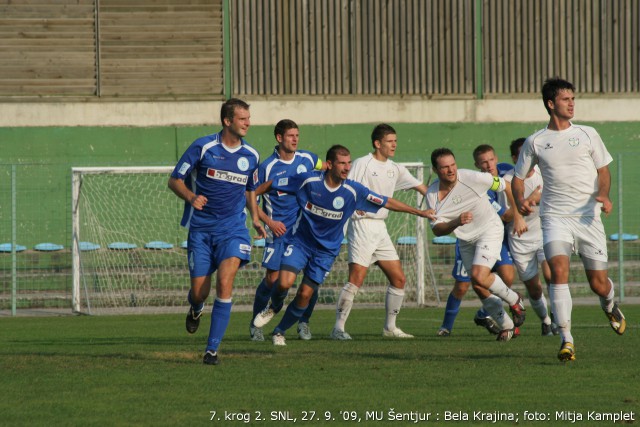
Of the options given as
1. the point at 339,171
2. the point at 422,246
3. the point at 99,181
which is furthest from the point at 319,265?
the point at 99,181

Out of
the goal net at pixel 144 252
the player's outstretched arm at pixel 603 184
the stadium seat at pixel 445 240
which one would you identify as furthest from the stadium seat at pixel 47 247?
the player's outstretched arm at pixel 603 184

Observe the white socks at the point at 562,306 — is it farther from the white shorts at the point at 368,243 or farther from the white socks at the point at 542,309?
the white shorts at the point at 368,243

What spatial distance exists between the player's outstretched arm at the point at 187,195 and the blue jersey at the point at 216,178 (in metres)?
0.06

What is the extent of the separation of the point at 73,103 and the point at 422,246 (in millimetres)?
7445

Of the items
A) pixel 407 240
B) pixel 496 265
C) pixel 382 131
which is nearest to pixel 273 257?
pixel 382 131

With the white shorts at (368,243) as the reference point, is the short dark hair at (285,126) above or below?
above

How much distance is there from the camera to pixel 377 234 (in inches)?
477

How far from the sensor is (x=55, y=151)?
69.1ft

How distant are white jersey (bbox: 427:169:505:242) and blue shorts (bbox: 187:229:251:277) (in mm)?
2520

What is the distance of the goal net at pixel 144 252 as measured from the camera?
18266mm

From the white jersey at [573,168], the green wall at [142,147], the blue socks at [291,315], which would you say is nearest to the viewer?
the white jersey at [573,168]

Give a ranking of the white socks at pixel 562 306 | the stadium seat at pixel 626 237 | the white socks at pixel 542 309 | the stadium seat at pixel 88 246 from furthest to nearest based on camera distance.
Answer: the stadium seat at pixel 626 237 < the stadium seat at pixel 88 246 < the white socks at pixel 542 309 < the white socks at pixel 562 306

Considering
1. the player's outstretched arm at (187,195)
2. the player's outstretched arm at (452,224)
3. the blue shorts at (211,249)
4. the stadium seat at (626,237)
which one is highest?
the player's outstretched arm at (187,195)

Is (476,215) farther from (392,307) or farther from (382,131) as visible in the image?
(392,307)
